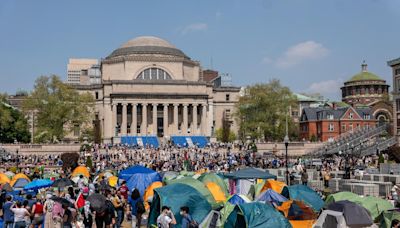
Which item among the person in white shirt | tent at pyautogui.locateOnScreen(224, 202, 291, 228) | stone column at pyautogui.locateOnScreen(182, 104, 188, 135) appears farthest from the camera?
stone column at pyautogui.locateOnScreen(182, 104, 188, 135)

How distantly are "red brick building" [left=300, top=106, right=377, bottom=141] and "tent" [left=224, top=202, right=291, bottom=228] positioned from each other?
77472 millimetres

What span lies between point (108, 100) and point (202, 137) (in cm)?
1959

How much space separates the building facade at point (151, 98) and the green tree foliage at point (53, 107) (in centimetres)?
1026

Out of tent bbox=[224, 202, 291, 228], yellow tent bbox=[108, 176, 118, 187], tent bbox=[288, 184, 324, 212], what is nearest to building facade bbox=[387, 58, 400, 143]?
yellow tent bbox=[108, 176, 118, 187]

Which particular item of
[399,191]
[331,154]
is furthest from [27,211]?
[331,154]

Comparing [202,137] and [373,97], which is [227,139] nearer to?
[202,137]

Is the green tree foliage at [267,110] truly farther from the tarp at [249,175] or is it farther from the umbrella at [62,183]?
the umbrella at [62,183]

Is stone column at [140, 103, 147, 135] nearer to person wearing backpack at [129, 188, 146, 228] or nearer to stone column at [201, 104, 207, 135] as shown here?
stone column at [201, 104, 207, 135]

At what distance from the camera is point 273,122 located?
89.2m

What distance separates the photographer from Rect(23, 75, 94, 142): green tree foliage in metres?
82.8

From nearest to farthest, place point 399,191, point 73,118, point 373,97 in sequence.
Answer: point 399,191, point 73,118, point 373,97

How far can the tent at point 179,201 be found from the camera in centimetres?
1950

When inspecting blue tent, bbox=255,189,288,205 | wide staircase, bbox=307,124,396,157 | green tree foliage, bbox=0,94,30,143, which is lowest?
blue tent, bbox=255,189,288,205

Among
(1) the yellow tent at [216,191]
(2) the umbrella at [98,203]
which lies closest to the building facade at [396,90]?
(1) the yellow tent at [216,191]
